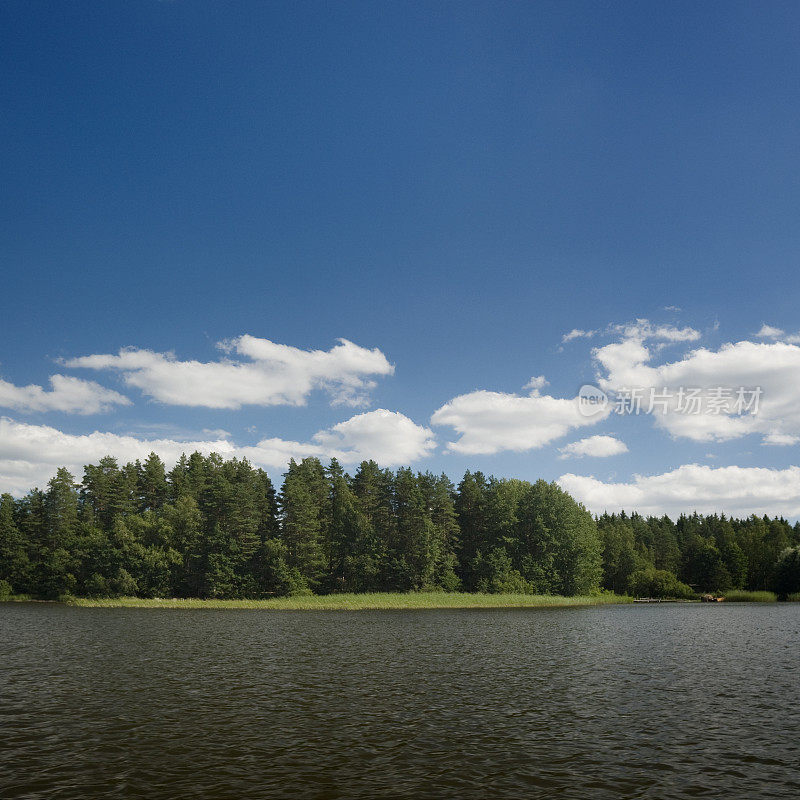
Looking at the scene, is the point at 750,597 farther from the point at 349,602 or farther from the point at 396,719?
the point at 396,719

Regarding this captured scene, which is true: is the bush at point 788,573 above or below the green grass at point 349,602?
above

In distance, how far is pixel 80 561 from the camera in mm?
111438

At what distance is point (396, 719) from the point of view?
81.1 ft

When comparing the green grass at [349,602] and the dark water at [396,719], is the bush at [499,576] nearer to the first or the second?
the green grass at [349,602]

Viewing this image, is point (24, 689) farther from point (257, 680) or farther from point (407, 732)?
point (407, 732)

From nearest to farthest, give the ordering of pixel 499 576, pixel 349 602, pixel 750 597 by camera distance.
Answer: pixel 349 602
pixel 499 576
pixel 750 597

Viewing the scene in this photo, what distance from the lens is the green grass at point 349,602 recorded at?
9744 centimetres

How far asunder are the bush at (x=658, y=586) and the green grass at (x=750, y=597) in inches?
376

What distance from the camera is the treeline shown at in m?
111

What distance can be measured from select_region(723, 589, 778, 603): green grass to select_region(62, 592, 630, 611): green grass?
5133cm

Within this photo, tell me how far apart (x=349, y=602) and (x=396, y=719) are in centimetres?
7771

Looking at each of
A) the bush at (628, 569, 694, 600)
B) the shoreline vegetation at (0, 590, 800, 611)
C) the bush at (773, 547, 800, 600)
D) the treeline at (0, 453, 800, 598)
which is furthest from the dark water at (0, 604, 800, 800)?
the bush at (628, 569, 694, 600)

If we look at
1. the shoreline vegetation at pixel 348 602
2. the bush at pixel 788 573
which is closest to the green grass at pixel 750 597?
the bush at pixel 788 573

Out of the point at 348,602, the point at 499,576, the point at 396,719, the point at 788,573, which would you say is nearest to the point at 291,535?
the point at 348,602
